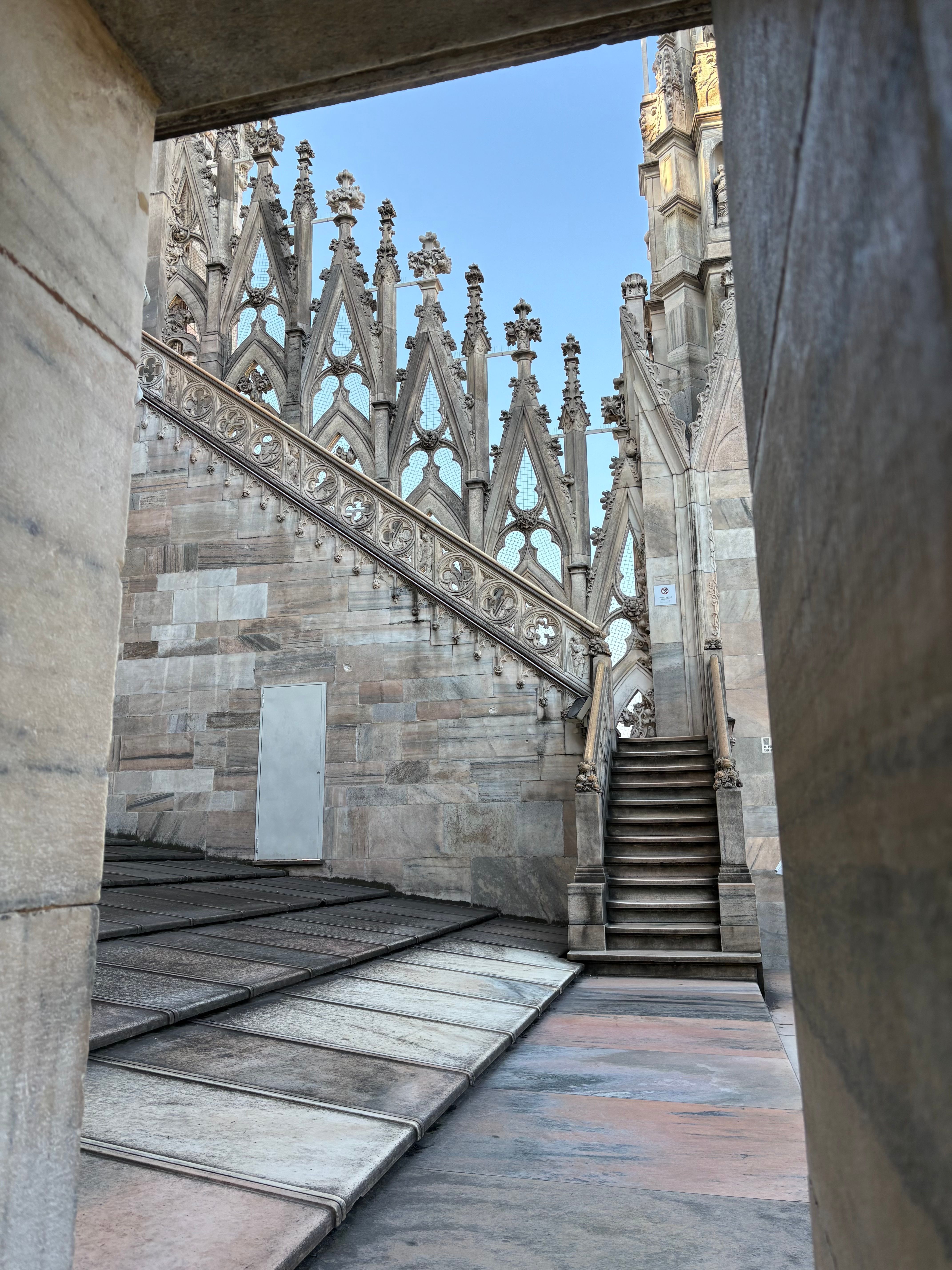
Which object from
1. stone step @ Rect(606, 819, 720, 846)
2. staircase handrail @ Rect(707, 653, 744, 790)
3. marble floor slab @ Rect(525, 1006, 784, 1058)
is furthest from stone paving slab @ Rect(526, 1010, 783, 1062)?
stone step @ Rect(606, 819, 720, 846)

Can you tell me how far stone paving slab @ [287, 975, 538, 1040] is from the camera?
4609 mm

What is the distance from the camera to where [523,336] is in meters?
16.0

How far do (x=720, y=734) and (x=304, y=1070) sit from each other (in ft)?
18.0

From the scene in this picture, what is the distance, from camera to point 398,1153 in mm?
2869

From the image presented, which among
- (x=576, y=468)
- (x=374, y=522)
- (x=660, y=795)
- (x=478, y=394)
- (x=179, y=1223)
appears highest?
(x=478, y=394)

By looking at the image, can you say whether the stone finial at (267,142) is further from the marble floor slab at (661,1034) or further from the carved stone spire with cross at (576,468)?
the marble floor slab at (661,1034)

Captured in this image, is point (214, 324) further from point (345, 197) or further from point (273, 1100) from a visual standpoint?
point (273, 1100)

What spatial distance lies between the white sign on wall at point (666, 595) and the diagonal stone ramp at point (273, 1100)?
582 centimetres

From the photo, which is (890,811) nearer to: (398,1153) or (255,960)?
(398,1153)

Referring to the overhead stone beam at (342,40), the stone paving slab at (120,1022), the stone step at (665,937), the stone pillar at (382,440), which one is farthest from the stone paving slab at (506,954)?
the stone pillar at (382,440)

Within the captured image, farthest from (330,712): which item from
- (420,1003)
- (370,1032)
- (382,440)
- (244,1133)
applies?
(382,440)

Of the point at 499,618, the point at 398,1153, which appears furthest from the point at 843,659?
the point at 499,618

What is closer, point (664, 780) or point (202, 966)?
point (202, 966)

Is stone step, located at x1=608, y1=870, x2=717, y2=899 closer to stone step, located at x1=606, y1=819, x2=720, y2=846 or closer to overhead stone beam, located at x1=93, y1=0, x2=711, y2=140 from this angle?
stone step, located at x1=606, y1=819, x2=720, y2=846
